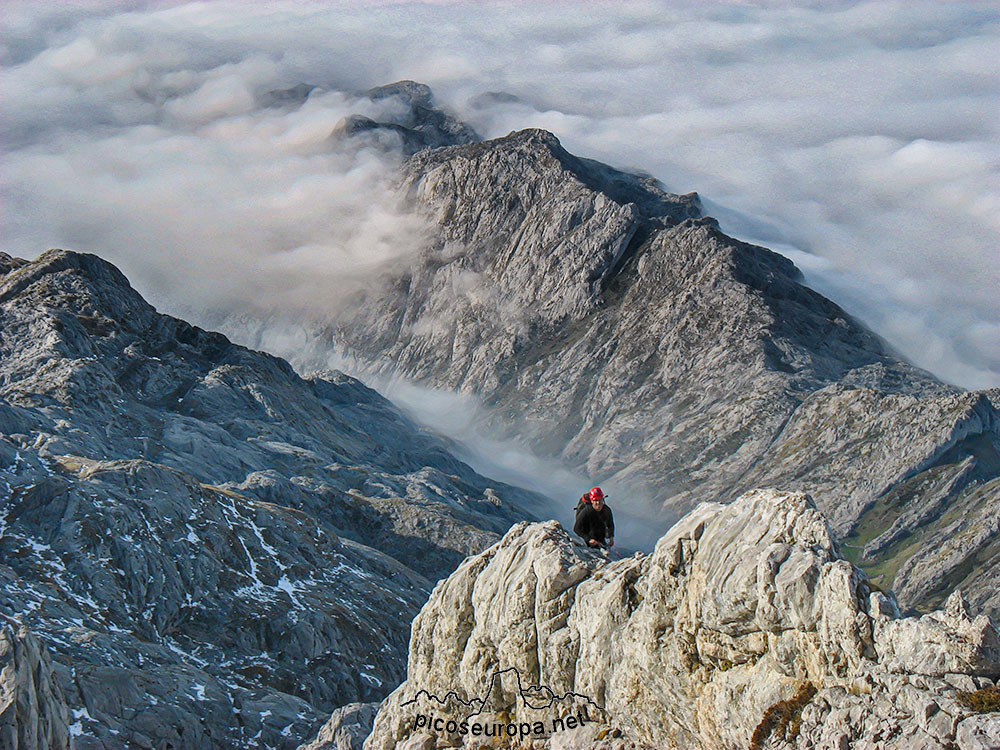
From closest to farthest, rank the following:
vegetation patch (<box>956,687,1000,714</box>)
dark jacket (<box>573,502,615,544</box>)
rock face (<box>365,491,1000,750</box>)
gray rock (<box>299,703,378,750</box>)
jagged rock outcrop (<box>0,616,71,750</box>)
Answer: vegetation patch (<box>956,687,1000,714</box>), rock face (<box>365,491,1000,750</box>), dark jacket (<box>573,502,615,544</box>), jagged rock outcrop (<box>0,616,71,750</box>), gray rock (<box>299,703,378,750</box>)

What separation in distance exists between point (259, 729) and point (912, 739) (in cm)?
11609

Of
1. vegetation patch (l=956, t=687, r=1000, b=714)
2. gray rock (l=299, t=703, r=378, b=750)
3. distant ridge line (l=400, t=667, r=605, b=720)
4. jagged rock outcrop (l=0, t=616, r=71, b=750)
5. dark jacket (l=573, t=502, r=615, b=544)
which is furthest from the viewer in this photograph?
gray rock (l=299, t=703, r=378, b=750)

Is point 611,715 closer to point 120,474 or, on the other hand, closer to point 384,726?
point 384,726

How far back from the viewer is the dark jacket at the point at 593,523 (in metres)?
53.2

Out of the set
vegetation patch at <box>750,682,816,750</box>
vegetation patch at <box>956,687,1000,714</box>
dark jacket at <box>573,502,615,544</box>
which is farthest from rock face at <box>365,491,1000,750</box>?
dark jacket at <box>573,502,615,544</box>

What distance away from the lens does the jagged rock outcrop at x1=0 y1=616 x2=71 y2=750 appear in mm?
62969

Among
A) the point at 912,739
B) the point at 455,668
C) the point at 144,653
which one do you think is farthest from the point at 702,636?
the point at 144,653

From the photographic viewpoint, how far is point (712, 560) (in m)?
45.3

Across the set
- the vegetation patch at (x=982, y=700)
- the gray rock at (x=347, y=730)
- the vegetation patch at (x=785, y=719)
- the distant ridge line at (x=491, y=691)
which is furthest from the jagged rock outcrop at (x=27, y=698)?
the vegetation patch at (x=982, y=700)

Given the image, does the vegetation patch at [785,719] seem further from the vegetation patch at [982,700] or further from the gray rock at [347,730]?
the gray rock at [347,730]

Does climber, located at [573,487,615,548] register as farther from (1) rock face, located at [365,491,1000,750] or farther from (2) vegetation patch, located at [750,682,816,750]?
(2) vegetation patch, located at [750,682,816,750]

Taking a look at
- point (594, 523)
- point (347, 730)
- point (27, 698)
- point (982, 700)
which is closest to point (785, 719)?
point (982, 700)

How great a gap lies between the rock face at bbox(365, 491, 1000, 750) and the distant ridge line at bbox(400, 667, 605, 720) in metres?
0.14

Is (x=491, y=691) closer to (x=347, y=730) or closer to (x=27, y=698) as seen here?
(x=27, y=698)
